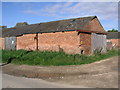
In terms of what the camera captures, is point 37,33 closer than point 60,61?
No

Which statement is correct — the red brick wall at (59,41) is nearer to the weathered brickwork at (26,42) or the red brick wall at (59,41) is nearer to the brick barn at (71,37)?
the brick barn at (71,37)

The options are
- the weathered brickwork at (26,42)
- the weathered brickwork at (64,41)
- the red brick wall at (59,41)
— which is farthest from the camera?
the weathered brickwork at (26,42)

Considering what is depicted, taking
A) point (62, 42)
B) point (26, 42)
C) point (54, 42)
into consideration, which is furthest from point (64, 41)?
point (26, 42)

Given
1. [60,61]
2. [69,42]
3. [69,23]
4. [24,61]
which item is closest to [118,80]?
[60,61]

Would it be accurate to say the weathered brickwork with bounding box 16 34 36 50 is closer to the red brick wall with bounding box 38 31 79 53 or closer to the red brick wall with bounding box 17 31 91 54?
the red brick wall with bounding box 17 31 91 54

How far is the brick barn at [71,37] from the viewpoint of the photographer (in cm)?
2108

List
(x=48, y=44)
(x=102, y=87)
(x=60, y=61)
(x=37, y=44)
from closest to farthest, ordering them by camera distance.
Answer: (x=102, y=87) < (x=60, y=61) < (x=48, y=44) < (x=37, y=44)

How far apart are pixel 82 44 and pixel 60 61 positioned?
5593mm

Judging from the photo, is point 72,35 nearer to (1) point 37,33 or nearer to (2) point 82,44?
(2) point 82,44

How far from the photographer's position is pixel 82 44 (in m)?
21.1

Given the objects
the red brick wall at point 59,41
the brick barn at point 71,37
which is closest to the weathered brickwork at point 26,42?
the brick barn at point 71,37

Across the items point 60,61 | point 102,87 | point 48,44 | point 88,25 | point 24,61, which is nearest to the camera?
point 102,87

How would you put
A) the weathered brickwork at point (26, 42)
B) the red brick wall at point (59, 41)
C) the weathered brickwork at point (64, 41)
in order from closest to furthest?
the weathered brickwork at point (64, 41) → the red brick wall at point (59, 41) → the weathered brickwork at point (26, 42)

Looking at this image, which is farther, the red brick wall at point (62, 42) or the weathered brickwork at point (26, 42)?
the weathered brickwork at point (26, 42)
